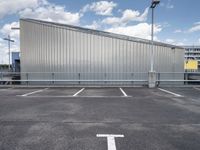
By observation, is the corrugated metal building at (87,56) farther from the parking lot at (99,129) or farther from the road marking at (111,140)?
the road marking at (111,140)

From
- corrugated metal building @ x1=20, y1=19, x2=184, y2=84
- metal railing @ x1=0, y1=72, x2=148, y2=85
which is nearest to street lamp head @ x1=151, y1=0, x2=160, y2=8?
corrugated metal building @ x1=20, y1=19, x2=184, y2=84

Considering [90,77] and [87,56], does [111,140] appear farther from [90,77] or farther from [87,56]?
[87,56]

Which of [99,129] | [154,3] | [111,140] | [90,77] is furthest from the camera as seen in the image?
[90,77]

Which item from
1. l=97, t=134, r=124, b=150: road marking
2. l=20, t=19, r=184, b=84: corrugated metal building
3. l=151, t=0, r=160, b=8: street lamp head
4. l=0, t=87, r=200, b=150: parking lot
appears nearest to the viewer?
l=97, t=134, r=124, b=150: road marking

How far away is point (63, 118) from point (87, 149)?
91.6 inches

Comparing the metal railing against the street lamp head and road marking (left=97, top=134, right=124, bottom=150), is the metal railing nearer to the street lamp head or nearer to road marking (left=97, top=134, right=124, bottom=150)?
the street lamp head

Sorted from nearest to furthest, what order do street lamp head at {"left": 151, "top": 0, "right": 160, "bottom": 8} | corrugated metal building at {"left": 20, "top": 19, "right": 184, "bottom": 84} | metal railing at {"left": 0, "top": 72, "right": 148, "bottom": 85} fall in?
1. street lamp head at {"left": 151, "top": 0, "right": 160, "bottom": 8}
2. metal railing at {"left": 0, "top": 72, "right": 148, "bottom": 85}
3. corrugated metal building at {"left": 20, "top": 19, "right": 184, "bottom": 84}

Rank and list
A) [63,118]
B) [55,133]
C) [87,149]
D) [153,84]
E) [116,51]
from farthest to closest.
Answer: [116,51], [153,84], [63,118], [55,133], [87,149]

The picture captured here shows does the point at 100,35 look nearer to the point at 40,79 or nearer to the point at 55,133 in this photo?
the point at 40,79

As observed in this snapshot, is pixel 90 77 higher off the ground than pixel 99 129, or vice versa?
pixel 90 77

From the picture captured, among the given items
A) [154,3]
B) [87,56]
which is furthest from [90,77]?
[154,3]

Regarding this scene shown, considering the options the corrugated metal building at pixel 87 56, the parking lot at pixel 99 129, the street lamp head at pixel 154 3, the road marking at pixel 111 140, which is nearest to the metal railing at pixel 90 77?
the corrugated metal building at pixel 87 56

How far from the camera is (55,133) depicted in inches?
175

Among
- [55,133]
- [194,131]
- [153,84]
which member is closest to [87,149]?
[55,133]
